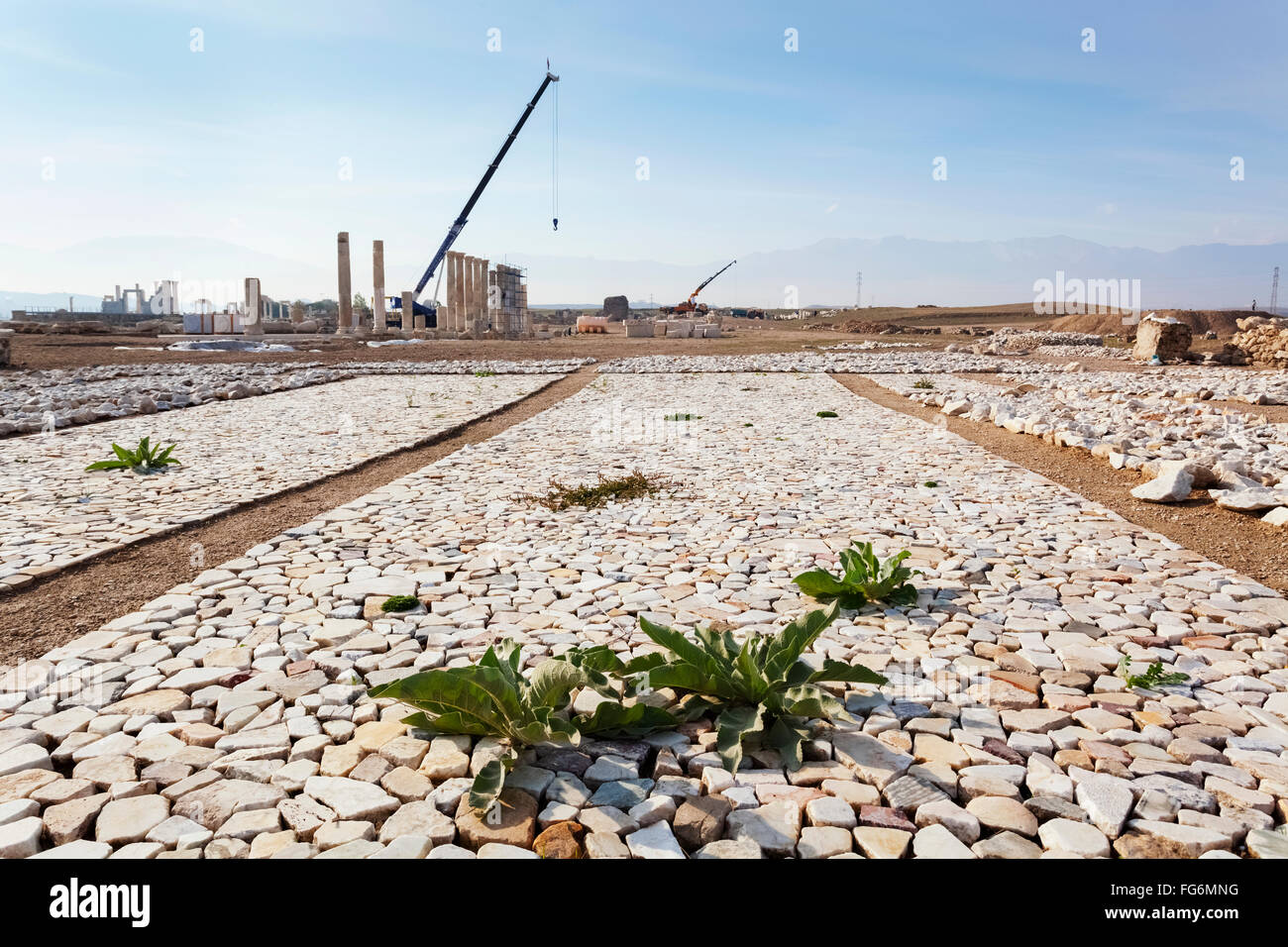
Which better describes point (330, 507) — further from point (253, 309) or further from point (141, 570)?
point (253, 309)

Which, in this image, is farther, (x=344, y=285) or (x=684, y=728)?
(x=344, y=285)

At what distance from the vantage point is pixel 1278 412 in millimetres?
13633

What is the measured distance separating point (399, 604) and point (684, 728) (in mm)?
1943

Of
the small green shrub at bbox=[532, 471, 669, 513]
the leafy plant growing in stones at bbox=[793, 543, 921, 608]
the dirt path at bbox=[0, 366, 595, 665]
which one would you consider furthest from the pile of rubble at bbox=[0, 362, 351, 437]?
the leafy plant growing in stones at bbox=[793, 543, 921, 608]

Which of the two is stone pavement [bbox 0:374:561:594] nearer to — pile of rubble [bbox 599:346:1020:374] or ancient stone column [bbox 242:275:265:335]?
pile of rubble [bbox 599:346:1020:374]

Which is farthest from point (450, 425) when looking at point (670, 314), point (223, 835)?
point (670, 314)

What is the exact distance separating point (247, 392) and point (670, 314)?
79.4 m

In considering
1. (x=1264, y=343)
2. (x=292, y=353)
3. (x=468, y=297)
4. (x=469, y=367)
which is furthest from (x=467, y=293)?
(x=1264, y=343)

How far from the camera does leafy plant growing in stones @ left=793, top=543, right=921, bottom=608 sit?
15.3 ft

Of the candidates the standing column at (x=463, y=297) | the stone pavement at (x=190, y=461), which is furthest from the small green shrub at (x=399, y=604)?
the standing column at (x=463, y=297)

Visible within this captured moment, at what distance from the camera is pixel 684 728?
341 cm

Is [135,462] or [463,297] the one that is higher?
[463,297]

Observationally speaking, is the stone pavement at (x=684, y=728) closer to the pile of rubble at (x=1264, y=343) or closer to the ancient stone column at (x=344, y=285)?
the pile of rubble at (x=1264, y=343)
